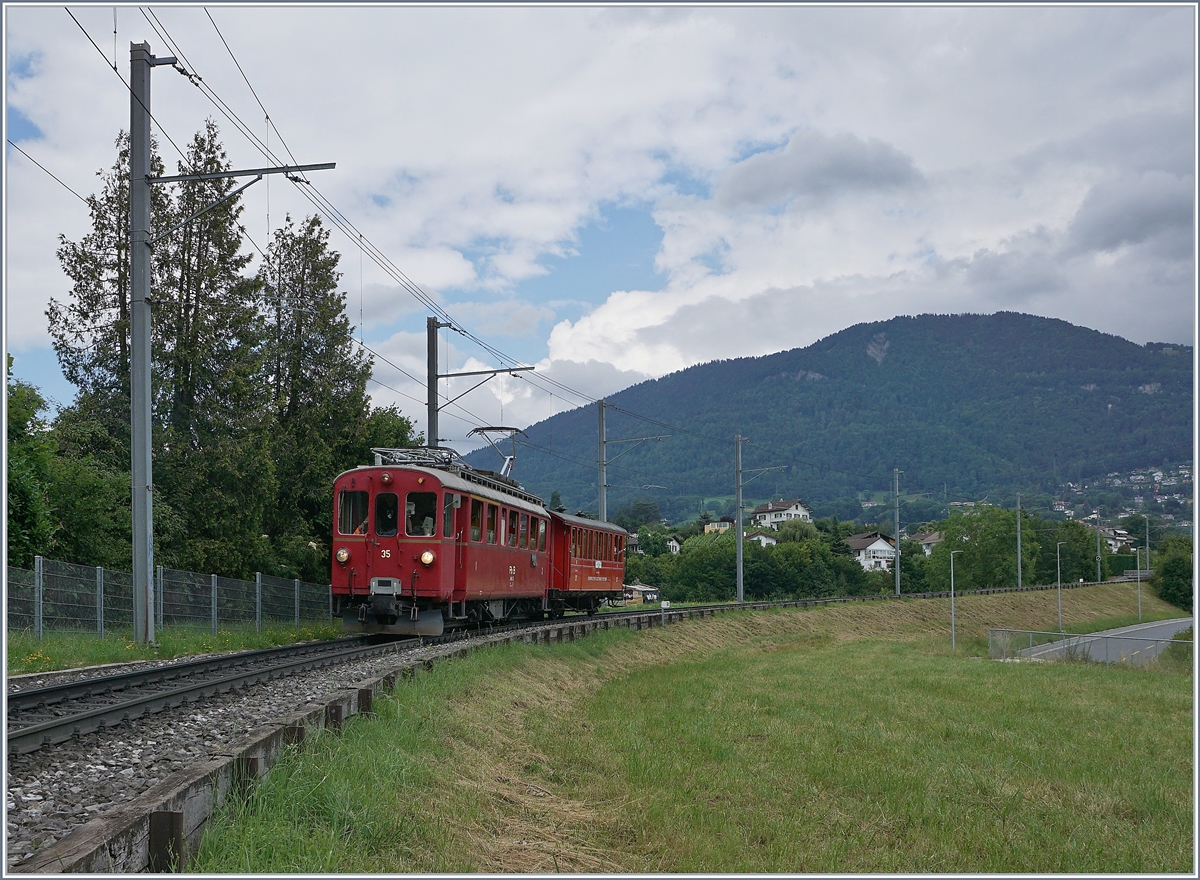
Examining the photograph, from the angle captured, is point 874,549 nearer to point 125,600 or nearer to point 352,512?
point 352,512

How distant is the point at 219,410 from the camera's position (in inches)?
1088

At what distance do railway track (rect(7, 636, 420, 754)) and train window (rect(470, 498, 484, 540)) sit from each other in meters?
4.55

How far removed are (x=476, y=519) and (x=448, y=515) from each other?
1448 millimetres

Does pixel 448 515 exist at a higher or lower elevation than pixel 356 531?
higher

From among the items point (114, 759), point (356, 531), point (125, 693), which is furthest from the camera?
point (356, 531)

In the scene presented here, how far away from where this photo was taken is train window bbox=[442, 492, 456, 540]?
19.2 metres

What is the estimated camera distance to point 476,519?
815 inches

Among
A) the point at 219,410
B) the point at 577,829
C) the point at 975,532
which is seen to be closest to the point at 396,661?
the point at 577,829

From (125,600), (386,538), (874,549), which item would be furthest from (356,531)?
(874,549)

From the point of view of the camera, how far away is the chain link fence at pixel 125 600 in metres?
16.5

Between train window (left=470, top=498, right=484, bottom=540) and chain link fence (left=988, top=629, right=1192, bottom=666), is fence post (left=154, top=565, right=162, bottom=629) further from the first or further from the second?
chain link fence (left=988, top=629, right=1192, bottom=666)

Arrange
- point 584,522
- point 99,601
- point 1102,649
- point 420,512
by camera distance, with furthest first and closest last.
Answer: point 1102,649, point 584,522, point 420,512, point 99,601

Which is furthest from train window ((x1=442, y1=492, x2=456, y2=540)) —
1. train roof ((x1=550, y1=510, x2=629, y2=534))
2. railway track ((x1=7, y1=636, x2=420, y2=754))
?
train roof ((x1=550, y1=510, x2=629, y2=534))

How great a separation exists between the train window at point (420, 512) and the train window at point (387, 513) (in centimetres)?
23
